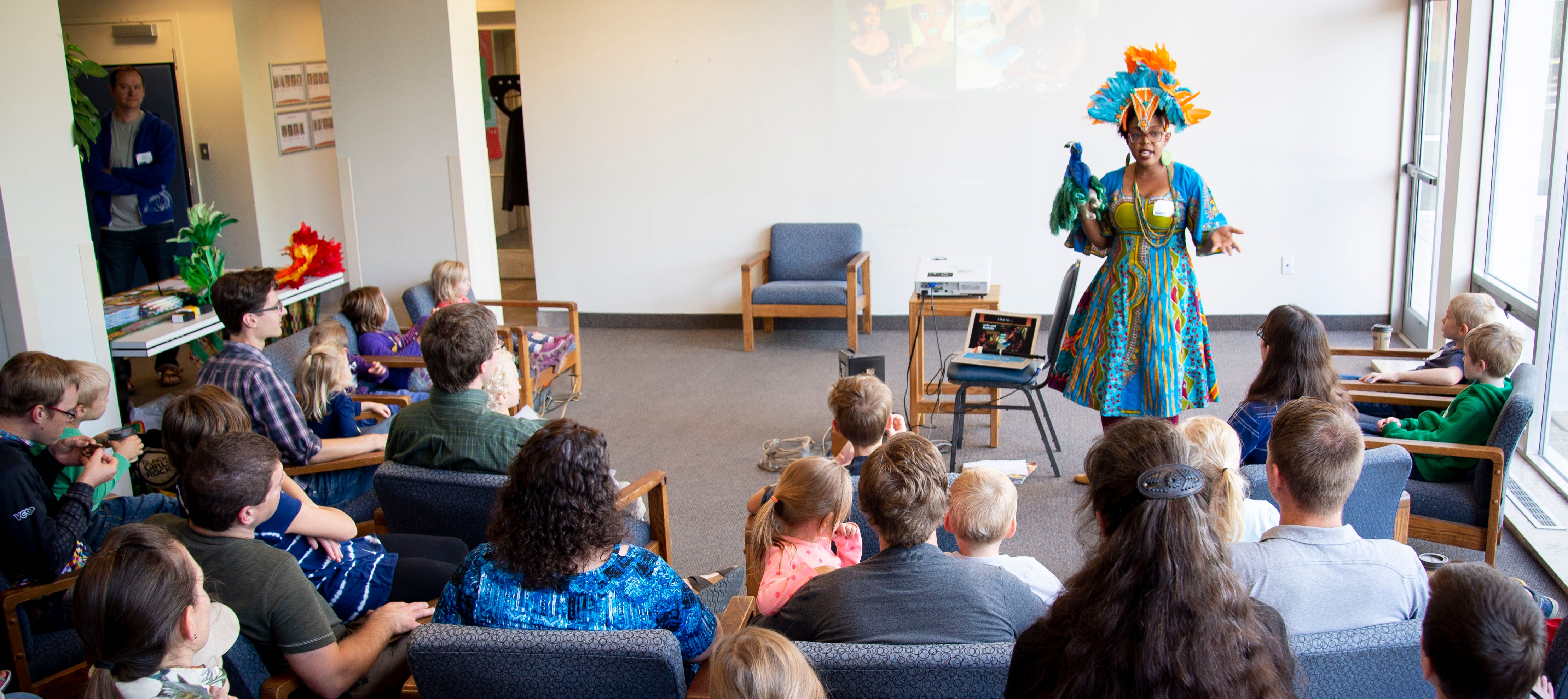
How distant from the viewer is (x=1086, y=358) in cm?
380

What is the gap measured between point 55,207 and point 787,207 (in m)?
4.08

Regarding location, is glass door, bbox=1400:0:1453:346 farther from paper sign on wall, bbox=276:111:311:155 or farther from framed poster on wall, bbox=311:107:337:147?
paper sign on wall, bbox=276:111:311:155

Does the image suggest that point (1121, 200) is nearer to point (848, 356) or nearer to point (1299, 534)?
point (848, 356)

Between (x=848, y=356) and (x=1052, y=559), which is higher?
(x=848, y=356)

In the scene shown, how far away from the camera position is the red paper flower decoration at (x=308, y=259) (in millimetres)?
5395

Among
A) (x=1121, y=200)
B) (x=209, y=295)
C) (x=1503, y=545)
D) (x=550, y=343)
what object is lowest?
(x=1503, y=545)

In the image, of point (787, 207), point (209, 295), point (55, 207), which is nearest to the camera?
point (55, 207)

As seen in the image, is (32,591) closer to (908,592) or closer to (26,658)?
(26,658)

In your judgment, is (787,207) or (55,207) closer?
(55,207)

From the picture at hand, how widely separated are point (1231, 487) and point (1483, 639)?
73 cm

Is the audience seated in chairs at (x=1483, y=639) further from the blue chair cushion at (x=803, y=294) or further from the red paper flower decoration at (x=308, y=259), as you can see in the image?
the red paper flower decoration at (x=308, y=259)

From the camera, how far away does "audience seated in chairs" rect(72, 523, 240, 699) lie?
1.65 metres

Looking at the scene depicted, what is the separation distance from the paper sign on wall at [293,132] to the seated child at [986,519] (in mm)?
7451

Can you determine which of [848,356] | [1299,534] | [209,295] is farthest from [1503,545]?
[209,295]
